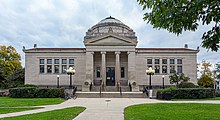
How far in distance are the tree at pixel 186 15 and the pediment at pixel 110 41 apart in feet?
112

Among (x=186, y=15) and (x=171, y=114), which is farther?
(x=171, y=114)

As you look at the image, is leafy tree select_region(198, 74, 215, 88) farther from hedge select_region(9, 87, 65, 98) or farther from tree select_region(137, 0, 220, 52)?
tree select_region(137, 0, 220, 52)

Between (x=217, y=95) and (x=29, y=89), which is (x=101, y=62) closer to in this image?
(x=29, y=89)

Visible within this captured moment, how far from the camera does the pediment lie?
3934cm

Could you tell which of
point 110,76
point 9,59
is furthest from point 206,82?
point 9,59

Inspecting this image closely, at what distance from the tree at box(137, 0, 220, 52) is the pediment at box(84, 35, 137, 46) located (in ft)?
112

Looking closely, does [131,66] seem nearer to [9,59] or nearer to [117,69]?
[117,69]

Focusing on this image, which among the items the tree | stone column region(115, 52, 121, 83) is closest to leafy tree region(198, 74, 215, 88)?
stone column region(115, 52, 121, 83)

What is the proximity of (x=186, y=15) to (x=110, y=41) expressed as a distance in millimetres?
34897

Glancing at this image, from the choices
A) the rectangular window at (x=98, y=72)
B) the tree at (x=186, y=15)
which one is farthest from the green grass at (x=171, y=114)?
the rectangular window at (x=98, y=72)

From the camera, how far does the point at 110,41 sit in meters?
39.5

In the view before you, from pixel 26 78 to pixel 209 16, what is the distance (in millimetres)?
40868

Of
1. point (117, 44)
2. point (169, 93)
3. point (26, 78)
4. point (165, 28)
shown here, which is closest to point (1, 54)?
point (26, 78)

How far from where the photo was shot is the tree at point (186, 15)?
4.58m
